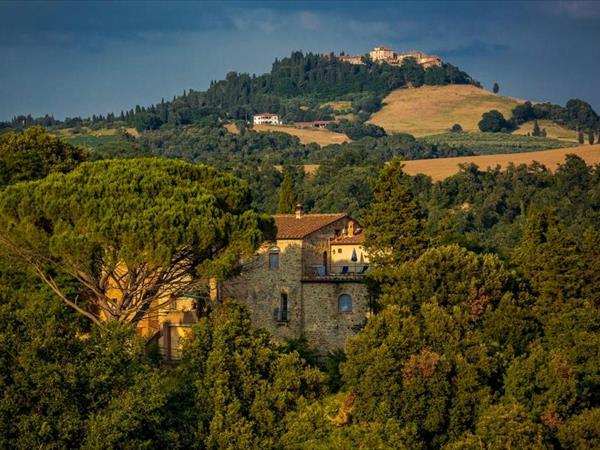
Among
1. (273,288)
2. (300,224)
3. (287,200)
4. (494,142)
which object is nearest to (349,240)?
(300,224)

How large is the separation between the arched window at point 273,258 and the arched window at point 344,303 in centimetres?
268

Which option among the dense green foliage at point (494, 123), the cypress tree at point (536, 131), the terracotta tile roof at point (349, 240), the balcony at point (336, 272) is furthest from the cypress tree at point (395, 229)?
the dense green foliage at point (494, 123)

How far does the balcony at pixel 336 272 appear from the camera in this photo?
137 ft

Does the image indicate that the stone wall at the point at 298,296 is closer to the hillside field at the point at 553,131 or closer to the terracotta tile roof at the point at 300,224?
the terracotta tile roof at the point at 300,224

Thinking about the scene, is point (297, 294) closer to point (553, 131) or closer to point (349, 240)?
point (349, 240)

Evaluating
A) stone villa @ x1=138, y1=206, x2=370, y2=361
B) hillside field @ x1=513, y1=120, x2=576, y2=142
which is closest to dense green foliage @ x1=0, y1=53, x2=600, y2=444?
stone villa @ x1=138, y1=206, x2=370, y2=361

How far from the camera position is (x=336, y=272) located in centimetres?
4491

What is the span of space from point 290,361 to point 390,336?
11.4 ft

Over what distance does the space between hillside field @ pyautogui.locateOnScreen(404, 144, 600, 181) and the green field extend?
44.5 m

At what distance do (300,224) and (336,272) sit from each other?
90.8 inches

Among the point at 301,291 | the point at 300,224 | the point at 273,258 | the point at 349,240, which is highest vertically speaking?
the point at 300,224

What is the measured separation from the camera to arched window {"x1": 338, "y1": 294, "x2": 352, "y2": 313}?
1636 inches

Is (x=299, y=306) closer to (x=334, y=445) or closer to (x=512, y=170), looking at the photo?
(x=334, y=445)

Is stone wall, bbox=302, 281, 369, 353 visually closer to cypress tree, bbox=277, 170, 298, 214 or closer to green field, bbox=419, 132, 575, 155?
cypress tree, bbox=277, 170, 298, 214
